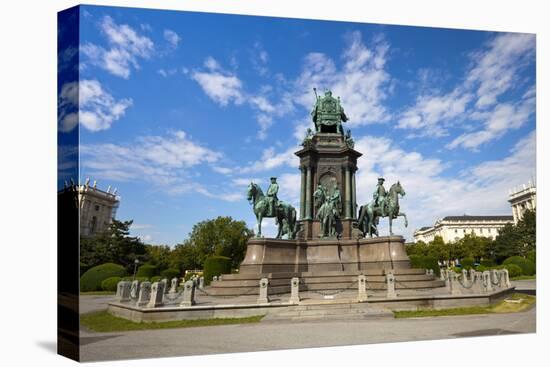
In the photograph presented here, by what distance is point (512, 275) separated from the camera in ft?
76.2

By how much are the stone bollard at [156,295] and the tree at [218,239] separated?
38.4 metres

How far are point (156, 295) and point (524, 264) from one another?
683 inches

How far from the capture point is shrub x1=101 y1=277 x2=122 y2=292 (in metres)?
14.9

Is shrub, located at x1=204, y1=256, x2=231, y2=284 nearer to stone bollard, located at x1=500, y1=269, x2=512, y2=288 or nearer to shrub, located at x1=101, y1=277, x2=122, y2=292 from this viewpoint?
shrub, located at x1=101, y1=277, x2=122, y2=292

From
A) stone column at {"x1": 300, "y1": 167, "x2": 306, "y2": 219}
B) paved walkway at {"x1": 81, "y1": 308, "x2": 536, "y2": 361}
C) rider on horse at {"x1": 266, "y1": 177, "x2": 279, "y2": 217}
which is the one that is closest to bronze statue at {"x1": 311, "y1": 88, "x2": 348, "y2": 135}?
stone column at {"x1": 300, "y1": 167, "x2": 306, "y2": 219}

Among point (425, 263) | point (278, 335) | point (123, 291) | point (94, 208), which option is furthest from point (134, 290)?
point (425, 263)

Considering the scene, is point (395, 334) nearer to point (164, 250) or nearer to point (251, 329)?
point (251, 329)

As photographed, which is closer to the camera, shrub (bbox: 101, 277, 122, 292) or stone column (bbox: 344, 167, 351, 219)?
shrub (bbox: 101, 277, 122, 292)

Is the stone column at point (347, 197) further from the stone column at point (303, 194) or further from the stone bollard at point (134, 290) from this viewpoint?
the stone bollard at point (134, 290)

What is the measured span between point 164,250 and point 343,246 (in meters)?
28.1

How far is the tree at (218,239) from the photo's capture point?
54250mm

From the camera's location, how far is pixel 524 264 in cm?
2158

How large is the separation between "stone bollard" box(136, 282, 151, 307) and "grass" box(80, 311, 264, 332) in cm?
82

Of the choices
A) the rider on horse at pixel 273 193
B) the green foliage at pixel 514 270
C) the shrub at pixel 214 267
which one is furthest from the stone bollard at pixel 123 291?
the green foliage at pixel 514 270
